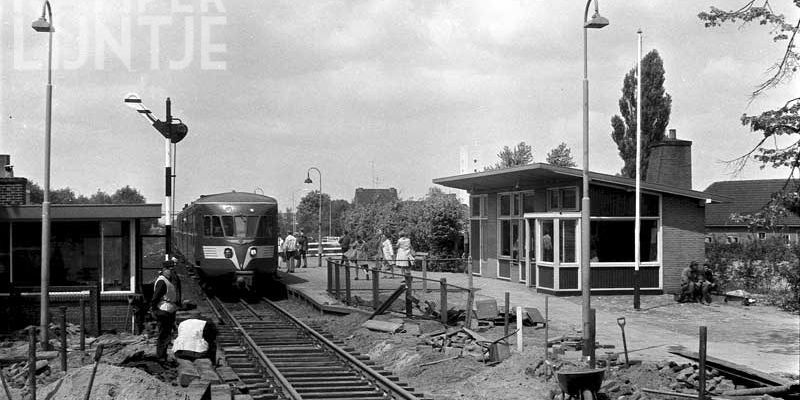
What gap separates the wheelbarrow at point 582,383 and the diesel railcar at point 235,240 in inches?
632

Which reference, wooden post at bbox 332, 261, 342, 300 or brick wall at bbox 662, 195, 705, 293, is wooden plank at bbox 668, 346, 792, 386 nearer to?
wooden post at bbox 332, 261, 342, 300

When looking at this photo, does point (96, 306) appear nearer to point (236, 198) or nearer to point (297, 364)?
point (297, 364)

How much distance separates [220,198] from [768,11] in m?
16.7

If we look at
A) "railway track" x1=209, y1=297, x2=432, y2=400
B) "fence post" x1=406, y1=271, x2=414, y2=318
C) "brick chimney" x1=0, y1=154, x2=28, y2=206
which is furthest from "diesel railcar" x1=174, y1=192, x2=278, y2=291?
"fence post" x1=406, y1=271, x2=414, y2=318

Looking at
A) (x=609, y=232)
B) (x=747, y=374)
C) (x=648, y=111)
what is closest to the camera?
(x=747, y=374)

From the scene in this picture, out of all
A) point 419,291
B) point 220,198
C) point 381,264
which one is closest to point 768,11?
point 419,291

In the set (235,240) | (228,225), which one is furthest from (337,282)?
(228,225)

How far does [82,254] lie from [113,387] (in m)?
11.0

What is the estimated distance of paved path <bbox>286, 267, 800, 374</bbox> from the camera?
15.0 meters

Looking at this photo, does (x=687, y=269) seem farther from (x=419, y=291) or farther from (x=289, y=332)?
(x=289, y=332)

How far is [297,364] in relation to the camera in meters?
15.2

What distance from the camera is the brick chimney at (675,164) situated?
29.8 m

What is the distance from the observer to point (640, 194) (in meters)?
24.2

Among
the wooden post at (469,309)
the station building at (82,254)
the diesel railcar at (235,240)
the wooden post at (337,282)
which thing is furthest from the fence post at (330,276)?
the wooden post at (469,309)
